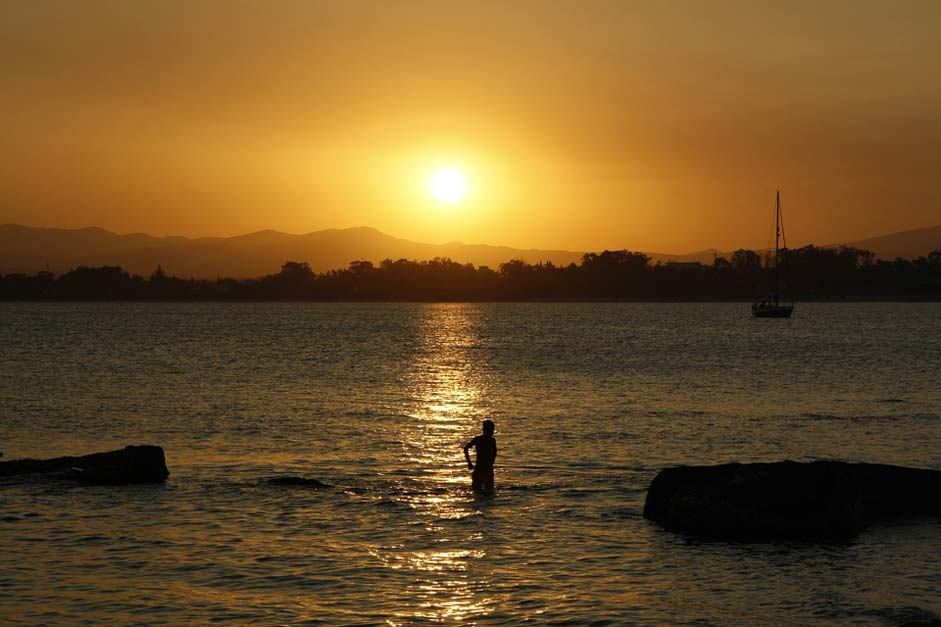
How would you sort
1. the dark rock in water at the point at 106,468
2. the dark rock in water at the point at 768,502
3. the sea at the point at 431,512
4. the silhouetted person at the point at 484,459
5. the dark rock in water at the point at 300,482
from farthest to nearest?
the dark rock in water at the point at 300,482, the dark rock in water at the point at 106,468, the silhouetted person at the point at 484,459, the dark rock in water at the point at 768,502, the sea at the point at 431,512

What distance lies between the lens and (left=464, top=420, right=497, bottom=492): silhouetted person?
25172 millimetres

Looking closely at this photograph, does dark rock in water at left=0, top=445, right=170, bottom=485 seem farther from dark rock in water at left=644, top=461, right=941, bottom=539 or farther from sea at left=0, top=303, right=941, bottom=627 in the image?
dark rock in water at left=644, top=461, right=941, bottom=539

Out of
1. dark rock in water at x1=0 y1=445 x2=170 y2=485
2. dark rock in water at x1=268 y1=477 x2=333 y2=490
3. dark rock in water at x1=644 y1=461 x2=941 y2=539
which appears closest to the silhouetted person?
dark rock in water at x1=268 y1=477 x2=333 y2=490

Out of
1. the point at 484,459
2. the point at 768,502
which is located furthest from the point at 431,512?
the point at 768,502

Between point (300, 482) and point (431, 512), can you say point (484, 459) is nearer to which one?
point (431, 512)

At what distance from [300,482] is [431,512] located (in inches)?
179

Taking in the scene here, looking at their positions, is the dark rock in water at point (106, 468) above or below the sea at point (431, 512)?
above

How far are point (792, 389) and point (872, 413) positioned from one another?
44.5 feet

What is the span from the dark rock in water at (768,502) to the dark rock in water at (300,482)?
8795mm

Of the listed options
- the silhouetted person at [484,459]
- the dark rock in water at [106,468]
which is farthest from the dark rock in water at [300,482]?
the silhouetted person at [484,459]

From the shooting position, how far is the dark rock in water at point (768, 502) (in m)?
20.8

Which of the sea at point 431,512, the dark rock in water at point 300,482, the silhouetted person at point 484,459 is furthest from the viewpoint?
the dark rock in water at point 300,482

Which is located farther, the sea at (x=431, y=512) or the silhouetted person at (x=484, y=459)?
the silhouetted person at (x=484, y=459)

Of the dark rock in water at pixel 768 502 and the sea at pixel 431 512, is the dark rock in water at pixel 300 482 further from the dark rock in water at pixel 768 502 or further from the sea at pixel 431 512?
the dark rock in water at pixel 768 502
